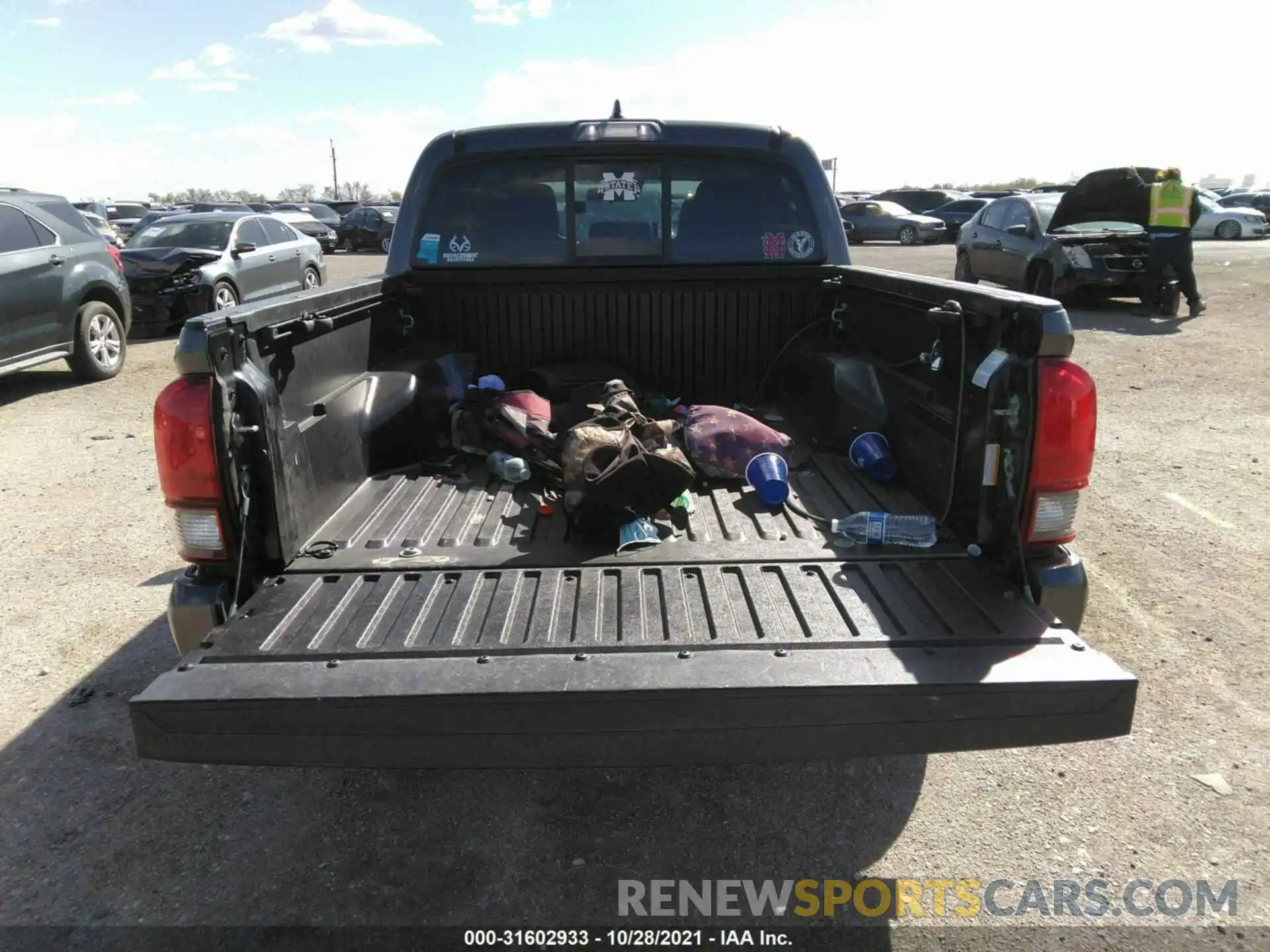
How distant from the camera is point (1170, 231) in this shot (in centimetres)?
1235

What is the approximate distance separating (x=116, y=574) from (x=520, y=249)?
2809mm

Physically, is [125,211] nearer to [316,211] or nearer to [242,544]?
[316,211]

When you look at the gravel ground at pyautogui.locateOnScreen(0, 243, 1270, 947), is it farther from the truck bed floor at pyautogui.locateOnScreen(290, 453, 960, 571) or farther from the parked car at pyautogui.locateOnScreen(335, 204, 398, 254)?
the parked car at pyautogui.locateOnScreen(335, 204, 398, 254)

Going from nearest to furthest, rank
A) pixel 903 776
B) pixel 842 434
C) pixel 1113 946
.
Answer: pixel 1113 946, pixel 903 776, pixel 842 434

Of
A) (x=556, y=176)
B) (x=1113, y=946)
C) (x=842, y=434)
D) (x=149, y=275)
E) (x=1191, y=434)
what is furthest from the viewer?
(x=149, y=275)

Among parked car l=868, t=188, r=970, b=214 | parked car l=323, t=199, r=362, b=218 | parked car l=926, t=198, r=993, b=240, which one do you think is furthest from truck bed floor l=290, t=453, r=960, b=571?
parked car l=323, t=199, r=362, b=218

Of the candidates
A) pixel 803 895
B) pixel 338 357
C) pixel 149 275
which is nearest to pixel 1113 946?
pixel 803 895

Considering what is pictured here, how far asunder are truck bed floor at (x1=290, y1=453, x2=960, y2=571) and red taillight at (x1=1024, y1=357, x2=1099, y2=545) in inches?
12.7

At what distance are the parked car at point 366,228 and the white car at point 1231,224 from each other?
2649cm

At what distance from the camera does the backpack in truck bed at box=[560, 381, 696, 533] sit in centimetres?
287

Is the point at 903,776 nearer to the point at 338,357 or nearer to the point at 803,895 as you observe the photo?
the point at 803,895

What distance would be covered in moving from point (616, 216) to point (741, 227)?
622 millimetres

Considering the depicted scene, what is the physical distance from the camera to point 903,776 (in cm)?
307

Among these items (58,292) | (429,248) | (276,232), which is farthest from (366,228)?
(429,248)
